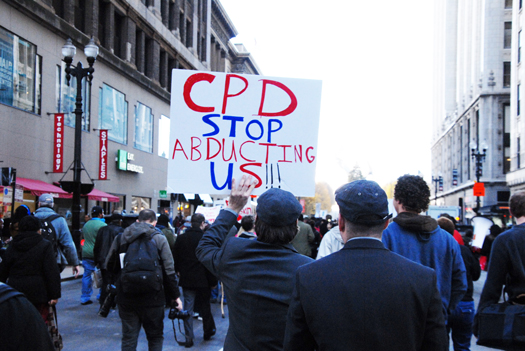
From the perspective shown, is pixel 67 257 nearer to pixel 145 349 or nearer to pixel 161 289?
pixel 145 349

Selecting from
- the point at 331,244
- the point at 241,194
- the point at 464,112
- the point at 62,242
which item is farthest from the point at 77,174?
the point at 464,112

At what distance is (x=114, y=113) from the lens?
87.8 ft

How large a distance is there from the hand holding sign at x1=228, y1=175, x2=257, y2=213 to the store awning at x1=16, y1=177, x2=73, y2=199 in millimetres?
15605

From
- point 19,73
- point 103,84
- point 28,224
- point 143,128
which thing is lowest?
point 28,224

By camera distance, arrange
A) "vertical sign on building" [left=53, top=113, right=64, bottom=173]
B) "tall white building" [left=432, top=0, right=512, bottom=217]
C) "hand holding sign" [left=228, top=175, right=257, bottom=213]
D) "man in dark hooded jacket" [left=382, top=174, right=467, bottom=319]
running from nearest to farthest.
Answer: "hand holding sign" [left=228, top=175, right=257, bottom=213] → "man in dark hooded jacket" [left=382, top=174, right=467, bottom=319] → "vertical sign on building" [left=53, top=113, right=64, bottom=173] → "tall white building" [left=432, top=0, right=512, bottom=217]

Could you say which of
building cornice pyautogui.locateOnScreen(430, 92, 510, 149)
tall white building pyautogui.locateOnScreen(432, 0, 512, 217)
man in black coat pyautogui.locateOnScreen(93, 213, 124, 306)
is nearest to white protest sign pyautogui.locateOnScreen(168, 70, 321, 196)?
man in black coat pyautogui.locateOnScreen(93, 213, 124, 306)

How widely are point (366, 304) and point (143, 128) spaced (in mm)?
29957

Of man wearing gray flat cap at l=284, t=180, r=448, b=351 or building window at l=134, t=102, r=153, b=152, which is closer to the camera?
man wearing gray flat cap at l=284, t=180, r=448, b=351

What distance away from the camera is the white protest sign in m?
4.75

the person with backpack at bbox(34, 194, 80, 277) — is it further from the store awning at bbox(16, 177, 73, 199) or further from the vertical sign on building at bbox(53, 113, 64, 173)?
the vertical sign on building at bbox(53, 113, 64, 173)

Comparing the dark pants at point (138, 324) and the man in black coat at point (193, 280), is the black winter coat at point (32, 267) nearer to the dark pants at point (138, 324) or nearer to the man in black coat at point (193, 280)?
the dark pants at point (138, 324)

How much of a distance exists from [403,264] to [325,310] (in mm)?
373

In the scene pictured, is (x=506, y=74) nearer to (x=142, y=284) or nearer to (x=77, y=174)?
(x=77, y=174)

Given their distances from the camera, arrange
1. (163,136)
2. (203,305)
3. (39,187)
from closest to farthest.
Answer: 1. (203,305)
2. (39,187)
3. (163,136)
